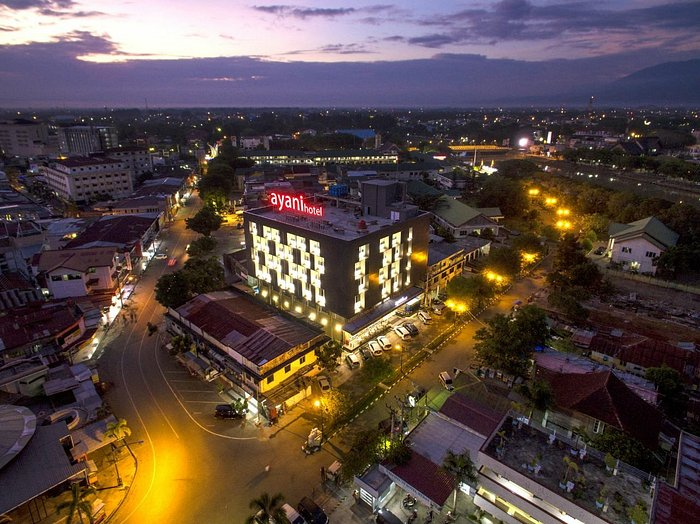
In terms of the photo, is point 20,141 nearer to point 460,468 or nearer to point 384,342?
point 384,342

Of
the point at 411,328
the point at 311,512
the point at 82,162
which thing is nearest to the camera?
the point at 311,512

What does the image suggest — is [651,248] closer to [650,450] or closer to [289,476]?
[650,450]

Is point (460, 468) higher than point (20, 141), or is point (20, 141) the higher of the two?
point (20, 141)

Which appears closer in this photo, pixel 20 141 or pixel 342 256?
pixel 342 256

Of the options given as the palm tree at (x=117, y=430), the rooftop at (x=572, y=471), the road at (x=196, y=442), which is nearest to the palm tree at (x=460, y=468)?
the rooftop at (x=572, y=471)

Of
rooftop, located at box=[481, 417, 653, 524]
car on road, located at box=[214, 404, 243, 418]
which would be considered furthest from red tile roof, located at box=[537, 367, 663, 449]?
car on road, located at box=[214, 404, 243, 418]

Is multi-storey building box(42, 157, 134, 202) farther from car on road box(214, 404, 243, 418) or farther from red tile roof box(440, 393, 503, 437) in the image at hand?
red tile roof box(440, 393, 503, 437)

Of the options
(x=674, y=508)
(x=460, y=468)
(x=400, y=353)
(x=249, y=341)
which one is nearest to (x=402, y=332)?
(x=400, y=353)
